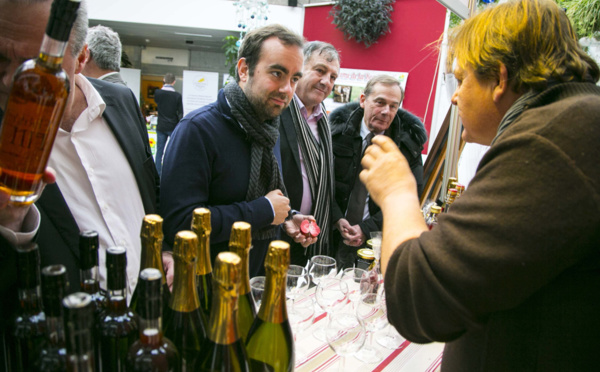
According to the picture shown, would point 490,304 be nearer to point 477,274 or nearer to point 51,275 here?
point 477,274

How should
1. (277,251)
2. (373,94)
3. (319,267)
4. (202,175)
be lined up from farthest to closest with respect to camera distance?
(373,94) → (202,175) → (319,267) → (277,251)

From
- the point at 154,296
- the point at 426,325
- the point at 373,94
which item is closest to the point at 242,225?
the point at 154,296

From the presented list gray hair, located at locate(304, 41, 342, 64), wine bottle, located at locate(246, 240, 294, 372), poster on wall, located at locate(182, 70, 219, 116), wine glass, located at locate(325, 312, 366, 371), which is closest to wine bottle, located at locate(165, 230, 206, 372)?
wine bottle, located at locate(246, 240, 294, 372)

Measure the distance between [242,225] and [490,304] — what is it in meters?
0.44

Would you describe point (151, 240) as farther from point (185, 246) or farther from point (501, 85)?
point (501, 85)

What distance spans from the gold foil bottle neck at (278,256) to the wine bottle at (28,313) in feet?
1.04

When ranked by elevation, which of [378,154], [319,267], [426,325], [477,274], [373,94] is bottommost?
[319,267]

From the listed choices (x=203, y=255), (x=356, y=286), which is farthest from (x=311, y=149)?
(x=203, y=255)

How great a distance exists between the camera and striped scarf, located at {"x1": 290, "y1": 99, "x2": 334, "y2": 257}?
7.29ft

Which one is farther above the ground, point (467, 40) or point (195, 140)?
point (467, 40)

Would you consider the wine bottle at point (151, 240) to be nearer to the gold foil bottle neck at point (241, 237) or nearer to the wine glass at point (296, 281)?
the gold foil bottle neck at point (241, 237)

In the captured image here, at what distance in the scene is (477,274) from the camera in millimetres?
610

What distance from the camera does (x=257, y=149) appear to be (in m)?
1.65

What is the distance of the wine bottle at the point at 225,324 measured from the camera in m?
0.50
